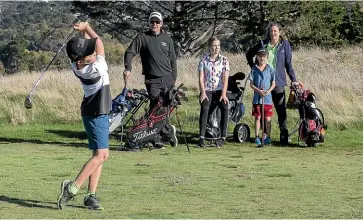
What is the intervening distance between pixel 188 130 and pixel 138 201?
7.32 meters

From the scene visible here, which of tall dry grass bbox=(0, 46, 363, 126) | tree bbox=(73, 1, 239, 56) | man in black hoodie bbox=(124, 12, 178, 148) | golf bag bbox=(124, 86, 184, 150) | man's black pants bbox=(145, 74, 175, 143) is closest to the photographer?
golf bag bbox=(124, 86, 184, 150)

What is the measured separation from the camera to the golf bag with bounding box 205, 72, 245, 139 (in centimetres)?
1338

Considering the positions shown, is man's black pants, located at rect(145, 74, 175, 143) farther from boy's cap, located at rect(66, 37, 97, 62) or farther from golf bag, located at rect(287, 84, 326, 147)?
boy's cap, located at rect(66, 37, 97, 62)

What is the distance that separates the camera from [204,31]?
1941 inches

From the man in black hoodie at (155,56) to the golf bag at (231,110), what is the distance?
902mm

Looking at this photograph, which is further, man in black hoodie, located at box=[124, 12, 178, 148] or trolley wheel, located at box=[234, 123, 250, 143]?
trolley wheel, located at box=[234, 123, 250, 143]

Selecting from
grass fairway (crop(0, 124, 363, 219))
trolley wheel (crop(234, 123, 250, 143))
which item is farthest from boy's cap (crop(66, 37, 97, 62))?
trolley wheel (crop(234, 123, 250, 143))

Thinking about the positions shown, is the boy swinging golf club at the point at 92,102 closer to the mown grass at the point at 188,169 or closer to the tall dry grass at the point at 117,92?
the mown grass at the point at 188,169

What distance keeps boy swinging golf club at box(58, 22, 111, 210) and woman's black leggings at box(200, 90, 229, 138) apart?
18.3 feet

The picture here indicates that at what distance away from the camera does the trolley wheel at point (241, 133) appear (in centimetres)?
1386

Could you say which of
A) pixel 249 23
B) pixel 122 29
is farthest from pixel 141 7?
pixel 249 23

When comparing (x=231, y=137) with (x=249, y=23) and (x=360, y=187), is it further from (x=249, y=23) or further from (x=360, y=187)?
(x=249, y=23)

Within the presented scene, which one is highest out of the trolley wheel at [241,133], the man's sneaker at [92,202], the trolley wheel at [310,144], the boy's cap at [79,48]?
the boy's cap at [79,48]

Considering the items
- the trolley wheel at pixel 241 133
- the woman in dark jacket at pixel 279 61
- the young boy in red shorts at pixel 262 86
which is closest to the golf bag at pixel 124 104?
the trolley wheel at pixel 241 133
